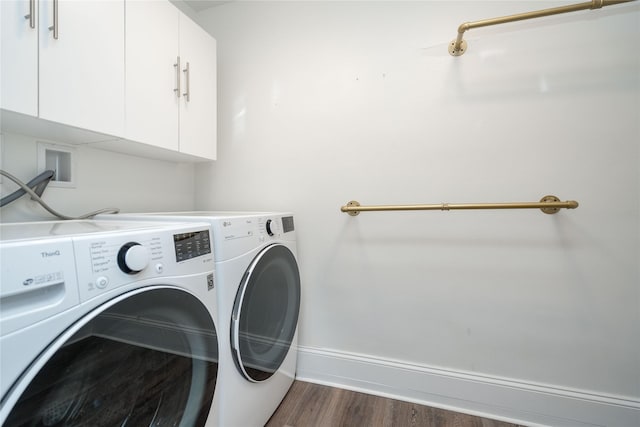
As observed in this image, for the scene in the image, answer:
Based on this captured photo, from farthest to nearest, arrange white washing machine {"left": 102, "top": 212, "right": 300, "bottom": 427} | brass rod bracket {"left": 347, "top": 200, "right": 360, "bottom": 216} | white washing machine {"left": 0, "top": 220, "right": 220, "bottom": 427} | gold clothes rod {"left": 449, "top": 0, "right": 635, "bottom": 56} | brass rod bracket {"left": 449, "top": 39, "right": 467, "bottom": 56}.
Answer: brass rod bracket {"left": 347, "top": 200, "right": 360, "bottom": 216} < brass rod bracket {"left": 449, "top": 39, "right": 467, "bottom": 56} < gold clothes rod {"left": 449, "top": 0, "right": 635, "bottom": 56} < white washing machine {"left": 102, "top": 212, "right": 300, "bottom": 427} < white washing machine {"left": 0, "top": 220, "right": 220, "bottom": 427}

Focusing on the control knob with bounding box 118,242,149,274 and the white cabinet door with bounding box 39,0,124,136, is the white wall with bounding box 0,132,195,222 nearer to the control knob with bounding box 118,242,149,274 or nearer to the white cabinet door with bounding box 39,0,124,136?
the white cabinet door with bounding box 39,0,124,136

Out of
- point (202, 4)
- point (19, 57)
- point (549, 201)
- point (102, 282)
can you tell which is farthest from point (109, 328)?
point (202, 4)

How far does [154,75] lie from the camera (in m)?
1.08

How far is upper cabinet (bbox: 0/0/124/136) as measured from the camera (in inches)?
27.5

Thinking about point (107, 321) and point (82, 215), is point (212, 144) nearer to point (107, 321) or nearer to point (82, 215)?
point (82, 215)

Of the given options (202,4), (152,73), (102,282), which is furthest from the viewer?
(202,4)

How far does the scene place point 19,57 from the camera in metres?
0.70

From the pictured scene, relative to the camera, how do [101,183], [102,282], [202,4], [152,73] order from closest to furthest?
[102,282] → [152,73] → [101,183] → [202,4]

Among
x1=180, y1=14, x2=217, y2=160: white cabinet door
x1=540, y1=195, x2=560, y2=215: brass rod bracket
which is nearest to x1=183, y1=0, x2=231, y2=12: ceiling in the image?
x1=180, y1=14, x2=217, y2=160: white cabinet door

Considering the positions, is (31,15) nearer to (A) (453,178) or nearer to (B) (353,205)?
(B) (353,205)

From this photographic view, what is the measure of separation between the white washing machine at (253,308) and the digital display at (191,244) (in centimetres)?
5

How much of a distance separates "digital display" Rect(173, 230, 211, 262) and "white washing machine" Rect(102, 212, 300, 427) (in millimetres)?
49

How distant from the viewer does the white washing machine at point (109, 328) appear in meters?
0.41

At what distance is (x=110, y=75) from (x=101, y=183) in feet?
1.68
